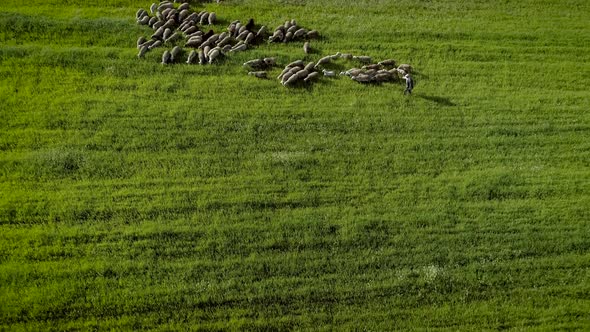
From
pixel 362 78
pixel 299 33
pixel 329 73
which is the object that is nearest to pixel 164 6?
pixel 299 33

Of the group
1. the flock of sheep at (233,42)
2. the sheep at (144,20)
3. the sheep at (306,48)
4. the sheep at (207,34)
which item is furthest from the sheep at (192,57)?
the sheep at (306,48)

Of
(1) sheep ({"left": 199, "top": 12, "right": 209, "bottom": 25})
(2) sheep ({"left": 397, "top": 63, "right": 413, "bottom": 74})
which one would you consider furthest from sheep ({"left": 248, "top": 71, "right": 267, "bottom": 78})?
(2) sheep ({"left": 397, "top": 63, "right": 413, "bottom": 74})

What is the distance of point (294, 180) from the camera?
21609mm

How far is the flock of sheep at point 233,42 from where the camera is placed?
82.5ft

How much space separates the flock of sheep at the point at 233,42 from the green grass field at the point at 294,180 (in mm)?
513

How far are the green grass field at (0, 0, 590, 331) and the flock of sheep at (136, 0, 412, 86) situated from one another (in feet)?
1.68

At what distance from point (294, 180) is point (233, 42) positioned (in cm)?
841

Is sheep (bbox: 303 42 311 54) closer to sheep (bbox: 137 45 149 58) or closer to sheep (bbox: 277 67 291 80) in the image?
sheep (bbox: 277 67 291 80)

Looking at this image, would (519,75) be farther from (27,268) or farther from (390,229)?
(27,268)

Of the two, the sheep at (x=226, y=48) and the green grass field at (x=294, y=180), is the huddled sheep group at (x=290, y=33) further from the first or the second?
the sheep at (x=226, y=48)

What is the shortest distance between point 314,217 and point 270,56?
889 cm

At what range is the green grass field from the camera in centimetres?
1866

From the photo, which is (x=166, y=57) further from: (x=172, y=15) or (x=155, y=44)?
(x=172, y=15)

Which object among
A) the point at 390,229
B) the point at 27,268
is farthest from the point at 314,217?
the point at 27,268
